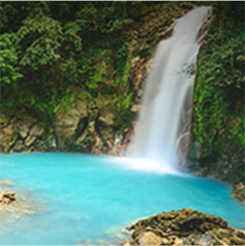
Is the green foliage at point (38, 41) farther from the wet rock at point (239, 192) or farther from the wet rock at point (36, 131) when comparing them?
the wet rock at point (239, 192)

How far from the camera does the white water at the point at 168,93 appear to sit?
355 inches

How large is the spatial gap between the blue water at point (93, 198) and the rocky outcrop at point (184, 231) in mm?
519

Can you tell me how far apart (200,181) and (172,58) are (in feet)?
16.4

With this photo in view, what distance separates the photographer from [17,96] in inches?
420

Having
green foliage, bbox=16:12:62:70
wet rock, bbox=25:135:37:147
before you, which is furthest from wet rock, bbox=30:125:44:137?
green foliage, bbox=16:12:62:70

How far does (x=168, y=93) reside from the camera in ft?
31.7

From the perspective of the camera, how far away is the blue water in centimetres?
401

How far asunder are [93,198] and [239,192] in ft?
11.7

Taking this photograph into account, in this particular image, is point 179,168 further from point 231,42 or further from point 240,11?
point 240,11

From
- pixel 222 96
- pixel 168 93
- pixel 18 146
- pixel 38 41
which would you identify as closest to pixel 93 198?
pixel 222 96

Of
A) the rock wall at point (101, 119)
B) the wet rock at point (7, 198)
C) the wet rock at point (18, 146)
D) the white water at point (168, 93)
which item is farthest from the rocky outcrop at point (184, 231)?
the wet rock at point (18, 146)

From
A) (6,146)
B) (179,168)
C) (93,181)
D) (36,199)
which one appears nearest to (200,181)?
(179,168)

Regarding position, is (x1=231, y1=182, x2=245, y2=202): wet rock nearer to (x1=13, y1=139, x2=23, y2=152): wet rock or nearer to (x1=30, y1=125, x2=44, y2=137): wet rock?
(x1=30, y1=125, x2=44, y2=137): wet rock

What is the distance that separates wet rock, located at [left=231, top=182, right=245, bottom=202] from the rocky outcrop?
7.91 feet
